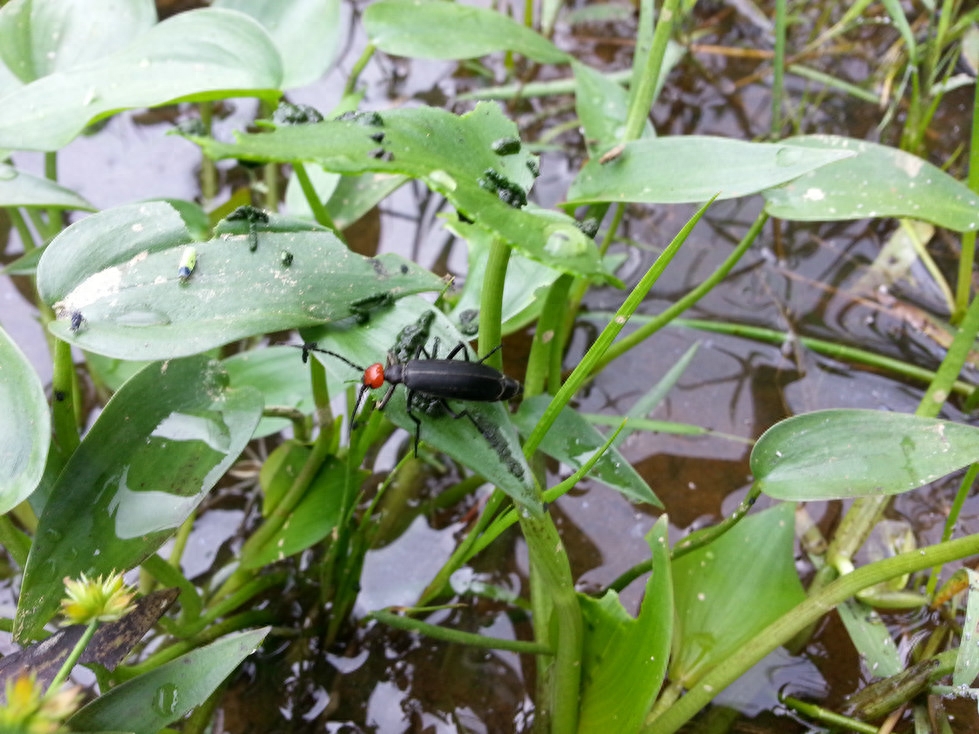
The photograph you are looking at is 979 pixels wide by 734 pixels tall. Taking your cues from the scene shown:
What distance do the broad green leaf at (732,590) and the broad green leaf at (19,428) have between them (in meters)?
1.19

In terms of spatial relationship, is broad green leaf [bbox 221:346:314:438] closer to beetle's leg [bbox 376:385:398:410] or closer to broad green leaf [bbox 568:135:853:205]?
beetle's leg [bbox 376:385:398:410]

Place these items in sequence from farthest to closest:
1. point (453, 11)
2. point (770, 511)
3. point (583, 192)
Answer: point (453, 11), point (770, 511), point (583, 192)

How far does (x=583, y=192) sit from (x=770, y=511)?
79cm

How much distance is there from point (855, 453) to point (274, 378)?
Answer: 3.96 feet

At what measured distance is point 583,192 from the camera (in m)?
1.48

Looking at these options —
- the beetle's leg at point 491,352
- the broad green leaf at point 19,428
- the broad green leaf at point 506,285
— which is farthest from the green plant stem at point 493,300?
the broad green leaf at point 19,428

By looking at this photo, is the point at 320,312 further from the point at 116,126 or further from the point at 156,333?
the point at 116,126

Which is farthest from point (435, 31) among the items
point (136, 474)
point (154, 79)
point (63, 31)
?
point (136, 474)

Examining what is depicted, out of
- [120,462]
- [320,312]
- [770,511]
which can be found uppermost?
[320,312]

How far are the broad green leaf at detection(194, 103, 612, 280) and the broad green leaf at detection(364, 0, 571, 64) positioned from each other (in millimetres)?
937

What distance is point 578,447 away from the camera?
59.4 inches

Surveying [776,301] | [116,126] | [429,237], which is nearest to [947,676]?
[776,301]

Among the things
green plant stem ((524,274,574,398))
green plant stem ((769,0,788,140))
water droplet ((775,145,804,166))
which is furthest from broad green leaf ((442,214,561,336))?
green plant stem ((769,0,788,140))

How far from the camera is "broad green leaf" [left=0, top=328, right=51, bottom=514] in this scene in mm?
1135
